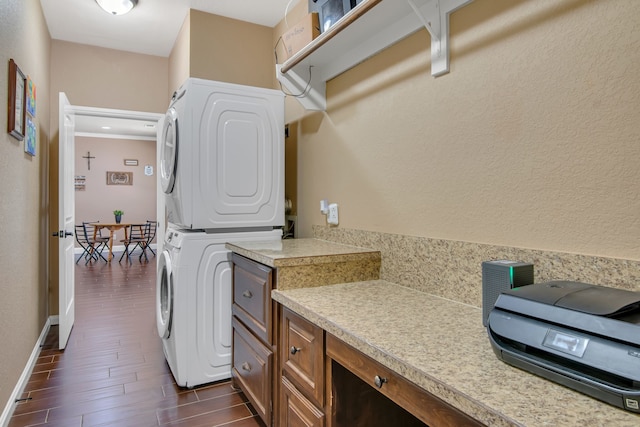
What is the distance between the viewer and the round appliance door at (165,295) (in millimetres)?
2396

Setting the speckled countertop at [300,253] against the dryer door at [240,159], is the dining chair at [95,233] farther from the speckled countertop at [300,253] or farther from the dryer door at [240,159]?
the speckled countertop at [300,253]

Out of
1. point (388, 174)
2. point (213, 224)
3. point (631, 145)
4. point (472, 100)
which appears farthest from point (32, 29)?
point (631, 145)

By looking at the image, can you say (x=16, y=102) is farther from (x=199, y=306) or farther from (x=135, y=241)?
(x=135, y=241)

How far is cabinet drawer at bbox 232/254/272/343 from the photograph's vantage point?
1789mm

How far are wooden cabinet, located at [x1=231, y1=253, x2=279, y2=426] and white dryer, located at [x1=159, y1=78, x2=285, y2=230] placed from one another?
0.37 m

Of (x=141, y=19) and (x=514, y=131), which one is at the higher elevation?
(x=141, y=19)

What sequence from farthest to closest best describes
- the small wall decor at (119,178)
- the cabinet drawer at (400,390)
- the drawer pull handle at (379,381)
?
the small wall decor at (119,178) < the drawer pull handle at (379,381) < the cabinet drawer at (400,390)

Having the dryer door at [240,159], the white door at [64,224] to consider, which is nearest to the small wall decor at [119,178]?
the white door at [64,224]

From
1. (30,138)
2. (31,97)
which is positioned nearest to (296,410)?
(30,138)

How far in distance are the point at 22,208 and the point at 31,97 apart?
2.54ft

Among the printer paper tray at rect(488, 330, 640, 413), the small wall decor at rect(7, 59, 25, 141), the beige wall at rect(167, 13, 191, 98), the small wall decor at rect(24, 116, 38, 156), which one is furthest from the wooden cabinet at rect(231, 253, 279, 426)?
the beige wall at rect(167, 13, 191, 98)

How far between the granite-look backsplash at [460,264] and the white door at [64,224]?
2.24 m

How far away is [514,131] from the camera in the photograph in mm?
1291

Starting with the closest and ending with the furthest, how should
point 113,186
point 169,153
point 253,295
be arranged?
point 253,295, point 169,153, point 113,186
